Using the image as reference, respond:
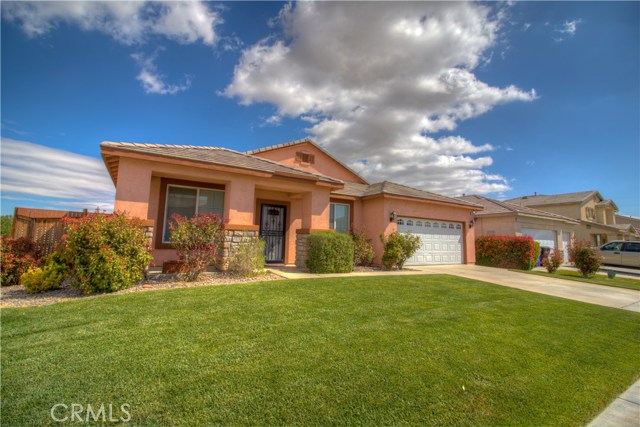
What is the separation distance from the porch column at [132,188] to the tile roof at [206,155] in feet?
1.51

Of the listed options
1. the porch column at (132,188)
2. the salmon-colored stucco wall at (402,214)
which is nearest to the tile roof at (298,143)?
the salmon-colored stucco wall at (402,214)

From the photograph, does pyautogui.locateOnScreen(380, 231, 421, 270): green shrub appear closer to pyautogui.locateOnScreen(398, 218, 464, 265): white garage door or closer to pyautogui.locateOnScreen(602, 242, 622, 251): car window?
pyautogui.locateOnScreen(398, 218, 464, 265): white garage door

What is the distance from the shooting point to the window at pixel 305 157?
17086 millimetres

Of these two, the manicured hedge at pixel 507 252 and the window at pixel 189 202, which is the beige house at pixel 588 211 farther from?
the window at pixel 189 202

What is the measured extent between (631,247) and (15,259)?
31.5m

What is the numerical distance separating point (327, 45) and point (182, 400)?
1171 cm

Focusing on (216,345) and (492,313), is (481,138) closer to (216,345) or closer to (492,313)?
(492,313)

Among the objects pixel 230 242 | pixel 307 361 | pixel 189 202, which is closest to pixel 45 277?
pixel 230 242

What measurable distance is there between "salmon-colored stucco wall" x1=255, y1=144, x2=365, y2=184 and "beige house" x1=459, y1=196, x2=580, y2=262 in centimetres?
942

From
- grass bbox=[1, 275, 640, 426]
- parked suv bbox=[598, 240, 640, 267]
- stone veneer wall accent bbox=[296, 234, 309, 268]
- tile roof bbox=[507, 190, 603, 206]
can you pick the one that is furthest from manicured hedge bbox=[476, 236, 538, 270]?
tile roof bbox=[507, 190, 603, 206]

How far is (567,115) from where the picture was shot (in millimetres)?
13258

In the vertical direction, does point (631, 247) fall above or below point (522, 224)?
below

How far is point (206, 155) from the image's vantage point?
9.61 m

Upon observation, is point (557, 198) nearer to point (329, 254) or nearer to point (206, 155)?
point (329, 254)
